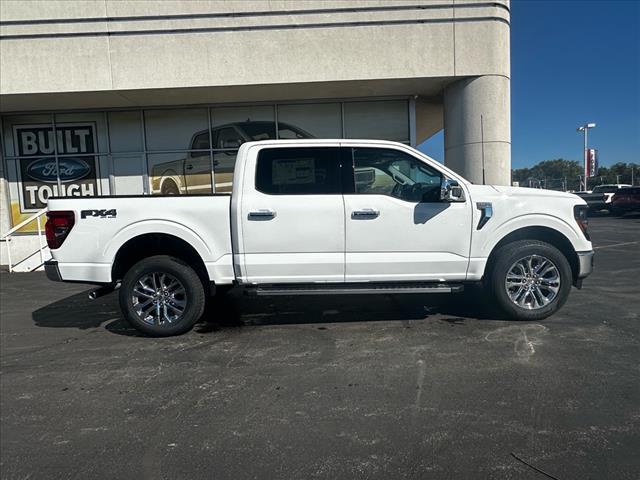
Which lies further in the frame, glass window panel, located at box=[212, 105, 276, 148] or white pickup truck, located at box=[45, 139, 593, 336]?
glass window panel, located at box=[212, 105, 276, 148]

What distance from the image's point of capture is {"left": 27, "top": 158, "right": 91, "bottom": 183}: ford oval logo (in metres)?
12.5

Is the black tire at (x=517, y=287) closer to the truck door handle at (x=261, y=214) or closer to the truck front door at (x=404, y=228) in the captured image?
the truck front door at (x=404, y=228)

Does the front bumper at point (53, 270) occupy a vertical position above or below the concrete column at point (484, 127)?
below

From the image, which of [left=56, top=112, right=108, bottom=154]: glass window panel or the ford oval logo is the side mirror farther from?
the ford oval logo

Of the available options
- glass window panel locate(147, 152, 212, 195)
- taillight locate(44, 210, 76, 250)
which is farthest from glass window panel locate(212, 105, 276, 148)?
taillight locate(44, 210, 76, 250)

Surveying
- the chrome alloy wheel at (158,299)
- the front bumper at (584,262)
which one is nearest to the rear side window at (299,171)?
the chrome alloy wheel at (158,299)

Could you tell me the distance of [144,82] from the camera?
10.3 m

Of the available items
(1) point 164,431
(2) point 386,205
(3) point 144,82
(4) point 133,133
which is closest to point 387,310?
(2) point 386,205

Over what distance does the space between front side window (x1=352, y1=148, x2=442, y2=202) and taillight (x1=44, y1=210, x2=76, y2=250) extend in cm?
317

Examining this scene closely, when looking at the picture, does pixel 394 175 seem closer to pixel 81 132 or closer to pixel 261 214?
pixel 261 214

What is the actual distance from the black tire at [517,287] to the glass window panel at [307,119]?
Answer: 7.66 meters

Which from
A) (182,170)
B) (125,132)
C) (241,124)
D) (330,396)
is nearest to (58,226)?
(330,396)

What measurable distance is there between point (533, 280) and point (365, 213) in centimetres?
210

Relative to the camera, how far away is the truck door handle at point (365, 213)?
16.8 ft
